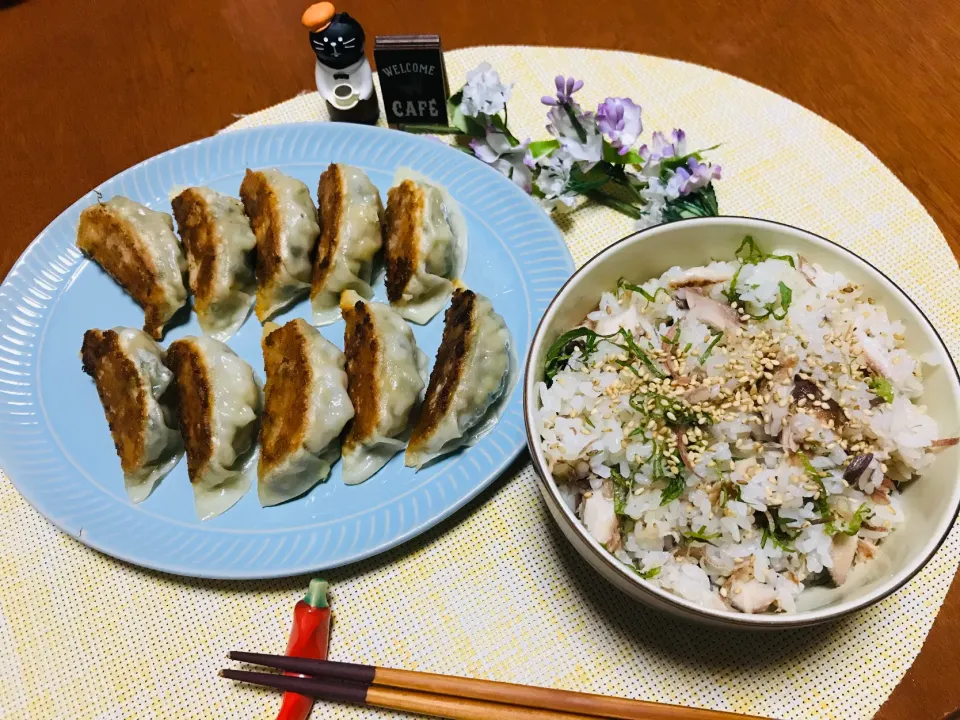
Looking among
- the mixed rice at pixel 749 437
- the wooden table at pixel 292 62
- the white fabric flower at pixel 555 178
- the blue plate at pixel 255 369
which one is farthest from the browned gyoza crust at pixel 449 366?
the wooden table at pixel 292 62

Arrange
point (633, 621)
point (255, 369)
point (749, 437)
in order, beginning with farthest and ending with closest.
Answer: point (255, 369) < point (633, 621) < point (749, 437)

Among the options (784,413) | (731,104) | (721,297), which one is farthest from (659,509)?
(731,104)

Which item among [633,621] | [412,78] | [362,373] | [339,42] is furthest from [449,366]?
[339,42]

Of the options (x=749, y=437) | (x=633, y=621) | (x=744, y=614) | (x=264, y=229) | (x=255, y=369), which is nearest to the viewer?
(x=744, y=614)

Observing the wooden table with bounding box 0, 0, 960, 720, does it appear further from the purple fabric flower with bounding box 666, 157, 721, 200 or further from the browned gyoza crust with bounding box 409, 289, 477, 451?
the browned gyoza crust with bounding box 409, 289, 477, 451

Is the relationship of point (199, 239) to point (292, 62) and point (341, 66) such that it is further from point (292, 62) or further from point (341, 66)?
point (292, 62)

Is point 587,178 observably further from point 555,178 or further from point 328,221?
point 328,221

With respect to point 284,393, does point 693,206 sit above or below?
above

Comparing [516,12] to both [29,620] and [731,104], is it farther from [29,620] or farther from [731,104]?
[29,620]

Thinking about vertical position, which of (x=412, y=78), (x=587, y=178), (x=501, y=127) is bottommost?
(x=587, y=178)

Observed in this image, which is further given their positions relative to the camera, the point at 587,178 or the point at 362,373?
the point at 587,178
